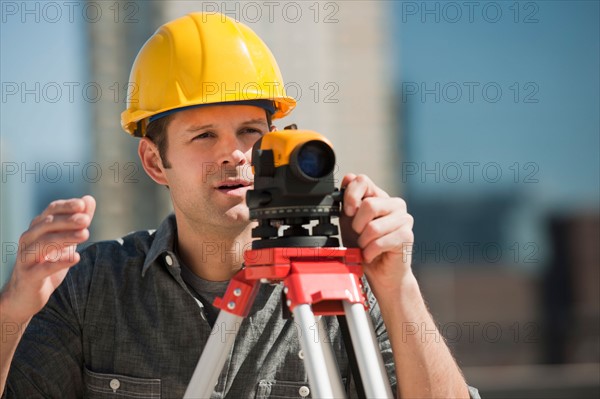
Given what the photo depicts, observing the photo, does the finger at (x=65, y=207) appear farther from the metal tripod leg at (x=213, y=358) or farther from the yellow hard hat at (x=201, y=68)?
the yellow hard hat at (x=201, y=68)

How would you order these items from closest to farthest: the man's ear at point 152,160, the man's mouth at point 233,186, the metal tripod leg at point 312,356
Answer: the metal tripod leg at point 312,356 < the man's mouth at point 233,186 < the man's ear at point 152,160

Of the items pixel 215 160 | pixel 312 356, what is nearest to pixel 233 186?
pixel 215 160

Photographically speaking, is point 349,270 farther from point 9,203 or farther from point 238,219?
point 9,203

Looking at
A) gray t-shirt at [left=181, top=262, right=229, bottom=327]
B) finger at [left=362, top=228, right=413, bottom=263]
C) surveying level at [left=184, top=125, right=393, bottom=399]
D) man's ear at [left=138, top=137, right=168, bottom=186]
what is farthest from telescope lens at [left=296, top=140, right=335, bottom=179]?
man's ear at [left=138, top=137, right=168, bottom=186]

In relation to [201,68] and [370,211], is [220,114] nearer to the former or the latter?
[201,68]

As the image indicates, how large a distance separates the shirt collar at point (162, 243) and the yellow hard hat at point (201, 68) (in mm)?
361

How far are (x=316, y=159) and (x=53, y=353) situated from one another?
1084 mm

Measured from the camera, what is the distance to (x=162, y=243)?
2.53 metres

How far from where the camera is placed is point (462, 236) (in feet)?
28.0

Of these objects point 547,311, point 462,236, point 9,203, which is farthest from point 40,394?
point 547,311

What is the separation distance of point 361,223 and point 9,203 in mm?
3508

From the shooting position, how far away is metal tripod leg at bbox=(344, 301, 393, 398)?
1712 millimetres

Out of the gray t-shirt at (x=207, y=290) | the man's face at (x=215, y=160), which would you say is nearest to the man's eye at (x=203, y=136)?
the man's face at (x=215, y=160)

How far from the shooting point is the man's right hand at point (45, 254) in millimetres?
1824
